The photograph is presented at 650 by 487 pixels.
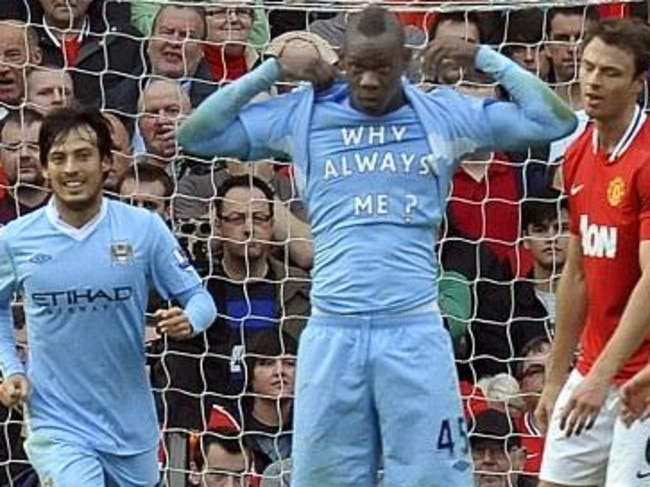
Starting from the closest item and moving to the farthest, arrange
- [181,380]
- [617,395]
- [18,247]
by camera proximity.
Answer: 1. [617,395]
2. [18,247]
3. [181,380]

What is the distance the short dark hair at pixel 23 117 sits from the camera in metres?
8.55

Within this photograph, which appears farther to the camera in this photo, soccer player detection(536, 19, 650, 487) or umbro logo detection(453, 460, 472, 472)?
umbro logo detection(453, 460, 472, 472)

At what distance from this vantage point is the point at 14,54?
341 inches

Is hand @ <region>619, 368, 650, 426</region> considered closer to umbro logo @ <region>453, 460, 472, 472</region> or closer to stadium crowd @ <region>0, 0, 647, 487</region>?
umbro logo @ <region>453, 460, 472, 472</region>

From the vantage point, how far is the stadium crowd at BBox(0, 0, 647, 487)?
8.26 metres

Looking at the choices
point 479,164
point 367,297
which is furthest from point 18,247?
point 479,164

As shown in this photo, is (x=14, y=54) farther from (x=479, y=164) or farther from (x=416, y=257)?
(x=416, y=257)

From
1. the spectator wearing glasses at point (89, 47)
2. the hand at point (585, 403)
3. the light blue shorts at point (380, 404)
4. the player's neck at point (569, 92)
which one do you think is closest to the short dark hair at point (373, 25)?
the light blue shorts at point (380, 404)

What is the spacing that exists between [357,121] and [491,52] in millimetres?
461

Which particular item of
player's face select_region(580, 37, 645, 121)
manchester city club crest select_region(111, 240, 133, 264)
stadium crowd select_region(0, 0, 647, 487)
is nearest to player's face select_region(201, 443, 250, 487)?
stadium crowd select_region(0, 0, 647, 487)

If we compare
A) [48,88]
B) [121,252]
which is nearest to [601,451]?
[121,252]

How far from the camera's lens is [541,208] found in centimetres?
841

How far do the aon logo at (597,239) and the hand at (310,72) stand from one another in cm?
82

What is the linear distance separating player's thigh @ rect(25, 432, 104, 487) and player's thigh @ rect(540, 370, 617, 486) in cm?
130
